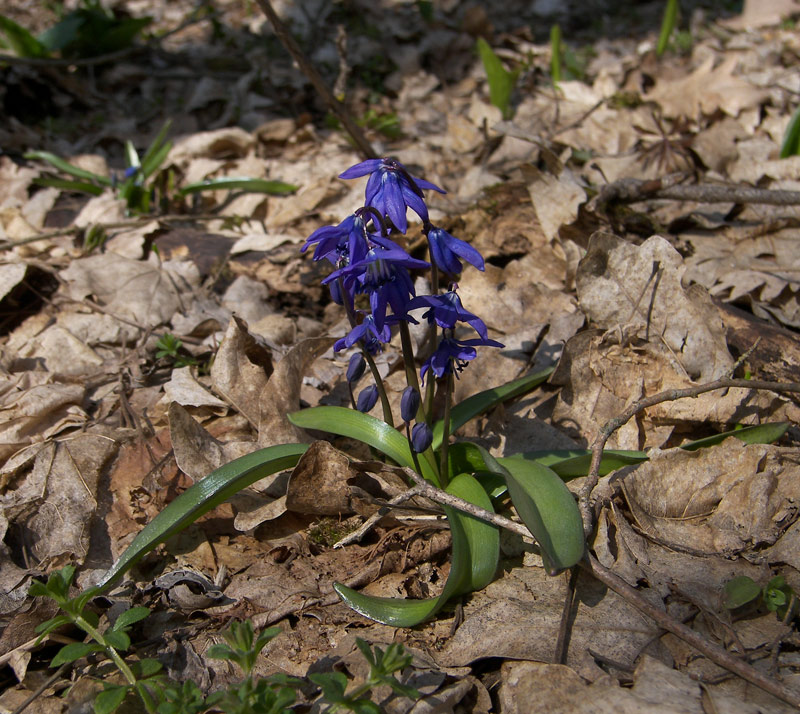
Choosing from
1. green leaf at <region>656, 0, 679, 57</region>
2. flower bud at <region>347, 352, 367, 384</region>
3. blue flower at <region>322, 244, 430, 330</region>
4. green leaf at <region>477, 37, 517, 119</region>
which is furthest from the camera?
green leaf at <region>656, 0, 679, 57</region>

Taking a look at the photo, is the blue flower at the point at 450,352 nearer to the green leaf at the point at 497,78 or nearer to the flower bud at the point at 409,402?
the flower bud at the point at 409,402

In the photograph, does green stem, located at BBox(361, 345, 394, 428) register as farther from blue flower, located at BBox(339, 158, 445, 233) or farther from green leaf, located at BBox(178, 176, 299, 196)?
green leaf, located at BBox(178, 176, 299, 196)

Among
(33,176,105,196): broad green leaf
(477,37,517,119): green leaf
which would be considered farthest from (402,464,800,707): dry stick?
(477,37,517,119): green leaf

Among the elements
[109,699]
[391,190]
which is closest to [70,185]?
[391,190]

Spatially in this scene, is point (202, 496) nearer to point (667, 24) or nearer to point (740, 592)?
point (740, 592)

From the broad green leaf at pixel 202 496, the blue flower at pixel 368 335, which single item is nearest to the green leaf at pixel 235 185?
the blue flower at pixel 368 335
